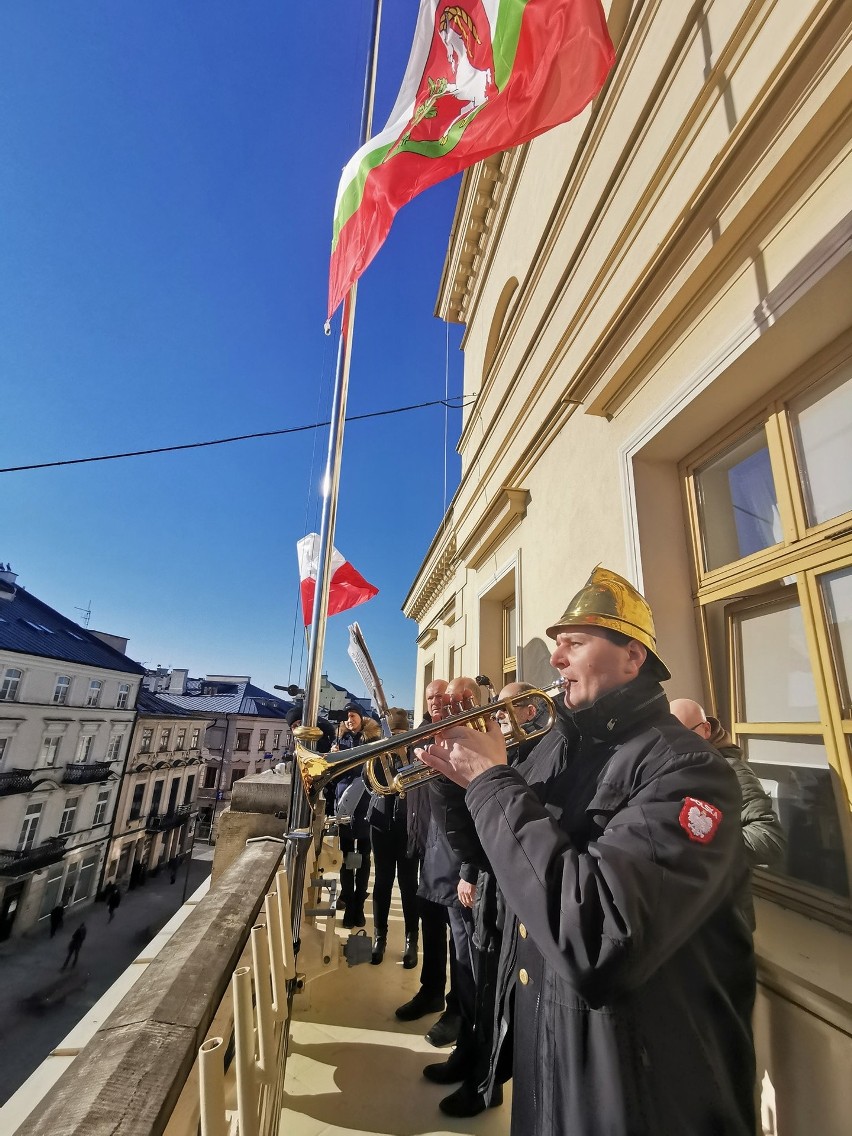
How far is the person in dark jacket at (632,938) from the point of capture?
116 centimetres

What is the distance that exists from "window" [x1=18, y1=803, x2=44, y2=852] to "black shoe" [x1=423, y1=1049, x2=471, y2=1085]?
109ft

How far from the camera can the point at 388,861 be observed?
174 inches

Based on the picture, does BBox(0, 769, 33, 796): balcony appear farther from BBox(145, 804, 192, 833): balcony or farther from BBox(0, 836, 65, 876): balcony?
BBox(145, 804, 192, 833): balcony

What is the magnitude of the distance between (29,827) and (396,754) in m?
34.7

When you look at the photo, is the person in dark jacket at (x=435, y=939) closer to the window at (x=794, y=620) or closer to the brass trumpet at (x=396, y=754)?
the brass trumpet at (x=396, y=754)

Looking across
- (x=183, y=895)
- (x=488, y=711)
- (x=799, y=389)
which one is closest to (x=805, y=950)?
(x=488, y=711)

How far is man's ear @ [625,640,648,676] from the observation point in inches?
72.2

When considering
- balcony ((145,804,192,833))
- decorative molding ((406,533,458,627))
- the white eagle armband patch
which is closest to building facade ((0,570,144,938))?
balcony ((145,804,192,833))

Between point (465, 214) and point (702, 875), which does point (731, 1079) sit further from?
point (465, 214)

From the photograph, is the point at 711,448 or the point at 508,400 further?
the point at 508,400

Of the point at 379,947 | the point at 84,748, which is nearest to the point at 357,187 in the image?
the point at 379,947

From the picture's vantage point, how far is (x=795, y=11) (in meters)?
2.53

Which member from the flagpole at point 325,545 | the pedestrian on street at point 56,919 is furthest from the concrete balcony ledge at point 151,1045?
the pedestrian on street at point 56,919

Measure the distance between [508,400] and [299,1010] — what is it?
6610mm
